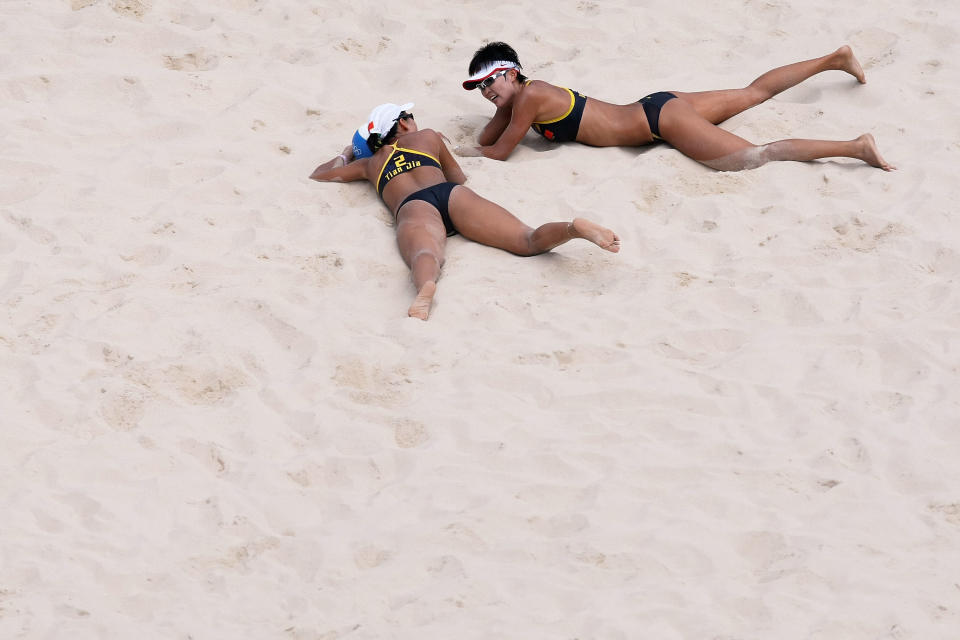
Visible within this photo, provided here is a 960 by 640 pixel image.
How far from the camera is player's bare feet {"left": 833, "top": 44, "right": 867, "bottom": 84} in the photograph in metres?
6.11

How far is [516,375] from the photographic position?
13.6 ft

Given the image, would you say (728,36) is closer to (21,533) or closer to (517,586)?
(517,586)

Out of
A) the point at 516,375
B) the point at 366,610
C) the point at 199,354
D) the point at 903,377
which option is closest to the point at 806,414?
the point at 903,377

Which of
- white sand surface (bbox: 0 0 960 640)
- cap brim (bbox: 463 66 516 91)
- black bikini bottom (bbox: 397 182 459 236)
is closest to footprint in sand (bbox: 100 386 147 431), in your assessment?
white sand surface (bbox: 0 0 960 640)

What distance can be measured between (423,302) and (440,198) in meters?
0.80

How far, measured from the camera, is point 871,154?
17.9ft

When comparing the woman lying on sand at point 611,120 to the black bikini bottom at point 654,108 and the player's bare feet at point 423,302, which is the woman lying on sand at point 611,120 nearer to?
the black bikini bottom at point 654,108

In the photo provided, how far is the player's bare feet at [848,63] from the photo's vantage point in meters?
6.11

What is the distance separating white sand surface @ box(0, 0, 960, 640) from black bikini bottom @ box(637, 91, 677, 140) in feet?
0.46

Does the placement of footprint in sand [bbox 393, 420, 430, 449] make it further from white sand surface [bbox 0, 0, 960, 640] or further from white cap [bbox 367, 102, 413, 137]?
white cap [bbox 367, 102, 413, 137]

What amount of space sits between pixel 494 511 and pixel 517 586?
359 millimetres

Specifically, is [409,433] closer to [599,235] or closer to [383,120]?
[599,235]

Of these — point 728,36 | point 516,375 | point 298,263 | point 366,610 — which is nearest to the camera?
point 366,610

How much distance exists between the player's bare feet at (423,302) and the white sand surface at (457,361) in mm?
47
